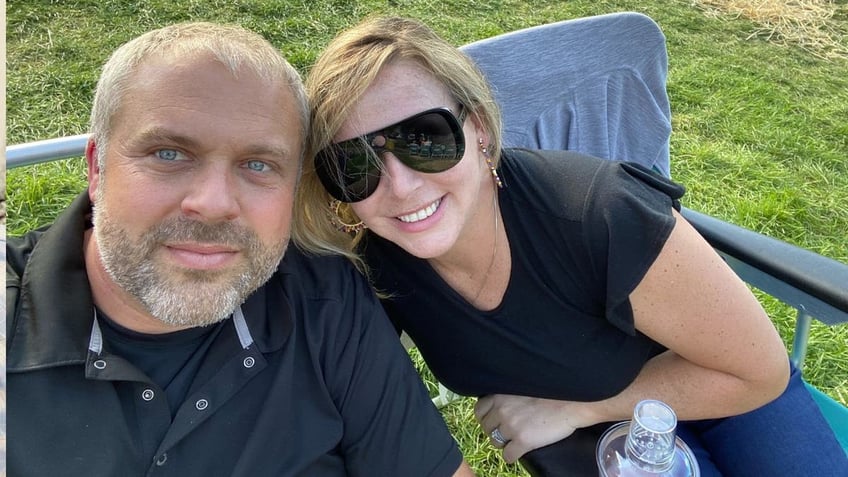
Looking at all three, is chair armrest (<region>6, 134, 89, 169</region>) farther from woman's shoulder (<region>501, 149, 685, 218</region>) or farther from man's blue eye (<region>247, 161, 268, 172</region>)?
woman's shoulder (<region>501, 149, 685, 218</region>)

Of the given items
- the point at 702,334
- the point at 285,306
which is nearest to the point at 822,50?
the point at 702,334

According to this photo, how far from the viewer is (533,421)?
1898 millimetres

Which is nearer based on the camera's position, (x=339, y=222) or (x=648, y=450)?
(x=648, y=450)

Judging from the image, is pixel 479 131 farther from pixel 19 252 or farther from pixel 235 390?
pixel 19 252

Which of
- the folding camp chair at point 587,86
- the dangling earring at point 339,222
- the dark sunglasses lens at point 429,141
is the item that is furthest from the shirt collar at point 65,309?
the folding camp chair at point 587,86

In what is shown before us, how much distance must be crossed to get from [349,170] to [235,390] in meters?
0.56

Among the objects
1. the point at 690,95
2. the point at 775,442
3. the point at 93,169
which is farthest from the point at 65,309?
the point at 690,95

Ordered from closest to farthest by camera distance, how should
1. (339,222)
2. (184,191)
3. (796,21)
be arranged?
(184,191) → (339,222) → (796,21)

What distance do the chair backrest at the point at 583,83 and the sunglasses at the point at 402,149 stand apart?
0.72 m

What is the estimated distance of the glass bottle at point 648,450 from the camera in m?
1.58

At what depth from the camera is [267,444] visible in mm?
1627

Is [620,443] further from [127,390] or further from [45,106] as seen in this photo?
[45,106]

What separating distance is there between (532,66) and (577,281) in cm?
96

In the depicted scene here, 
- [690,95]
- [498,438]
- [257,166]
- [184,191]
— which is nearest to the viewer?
[184,191]
